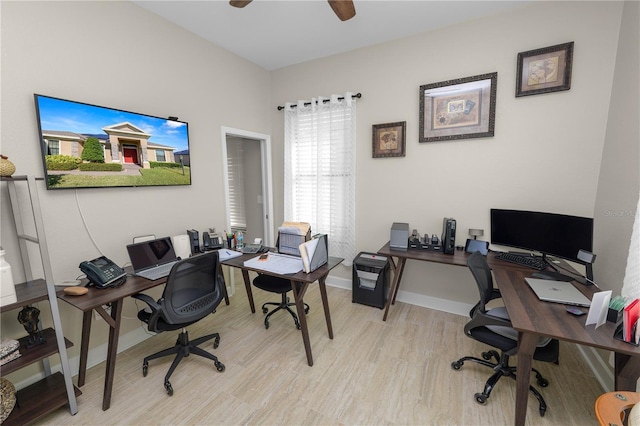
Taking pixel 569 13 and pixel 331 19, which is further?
pixel 331 19

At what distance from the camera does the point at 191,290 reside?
1930 millimetres

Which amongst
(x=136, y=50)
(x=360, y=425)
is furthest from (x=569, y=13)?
(x=136, y=50)

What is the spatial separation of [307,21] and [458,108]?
71.0 inches

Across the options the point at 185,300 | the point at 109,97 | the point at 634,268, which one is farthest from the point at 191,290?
the point at 634,268

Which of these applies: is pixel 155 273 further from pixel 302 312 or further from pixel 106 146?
pixel 302 312

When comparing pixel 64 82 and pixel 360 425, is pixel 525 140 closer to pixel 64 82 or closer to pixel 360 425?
pixel 360 425

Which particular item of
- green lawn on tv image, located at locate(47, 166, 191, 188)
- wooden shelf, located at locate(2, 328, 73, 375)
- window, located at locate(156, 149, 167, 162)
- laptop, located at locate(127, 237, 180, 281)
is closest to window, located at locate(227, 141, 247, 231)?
green lawn on tv image, located at locate(47, 166, 191, 188)

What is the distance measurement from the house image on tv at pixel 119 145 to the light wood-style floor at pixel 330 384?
1757 mm

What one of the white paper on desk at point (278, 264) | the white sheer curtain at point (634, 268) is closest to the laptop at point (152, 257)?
the white paper on desk at point (278, 264)

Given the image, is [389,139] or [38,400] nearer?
[38,400]

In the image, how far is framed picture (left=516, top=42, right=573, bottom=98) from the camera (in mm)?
2262

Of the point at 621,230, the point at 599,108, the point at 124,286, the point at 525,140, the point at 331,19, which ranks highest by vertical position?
the point at 331,19

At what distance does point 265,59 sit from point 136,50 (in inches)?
62.1

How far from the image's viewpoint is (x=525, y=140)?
2.48 m
